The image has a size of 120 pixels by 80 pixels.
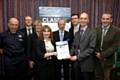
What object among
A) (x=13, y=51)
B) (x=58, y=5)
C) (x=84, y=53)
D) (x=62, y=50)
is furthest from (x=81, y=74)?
(x=58, y=5)

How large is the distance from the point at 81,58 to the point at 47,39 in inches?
27.9

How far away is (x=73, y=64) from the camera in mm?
5016

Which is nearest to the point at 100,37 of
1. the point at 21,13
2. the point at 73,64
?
the point at 73,64

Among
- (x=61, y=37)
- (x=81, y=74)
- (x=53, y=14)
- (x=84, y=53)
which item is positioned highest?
(x=53, y=14)

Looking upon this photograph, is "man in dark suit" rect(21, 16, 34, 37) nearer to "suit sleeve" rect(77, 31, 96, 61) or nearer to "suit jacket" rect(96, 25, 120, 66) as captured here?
"suit sleeve" rect(77, 31, 96, 61)

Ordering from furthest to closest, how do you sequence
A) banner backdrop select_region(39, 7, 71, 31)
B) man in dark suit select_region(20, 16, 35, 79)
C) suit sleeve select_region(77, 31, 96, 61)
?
banner backdrop select_region(39, 7, 71, 31)
man in dark suit select_region(20, 16, 35, 79)
suit sleeve select_region(77, 31, 96, 61)

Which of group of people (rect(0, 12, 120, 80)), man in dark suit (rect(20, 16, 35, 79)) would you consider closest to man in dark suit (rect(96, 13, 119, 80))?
group of people (rect(0, 12, 120, 80))

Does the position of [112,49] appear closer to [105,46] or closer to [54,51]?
[105,46]

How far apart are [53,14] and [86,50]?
2.29m

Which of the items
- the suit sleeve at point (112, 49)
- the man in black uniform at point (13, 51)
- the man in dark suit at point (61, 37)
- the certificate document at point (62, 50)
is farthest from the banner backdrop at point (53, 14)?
the suit sleeve at point (112, 49)

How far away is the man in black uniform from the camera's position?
15.7ft

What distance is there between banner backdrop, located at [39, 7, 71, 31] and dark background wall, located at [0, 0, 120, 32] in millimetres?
101

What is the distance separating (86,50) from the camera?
479cm

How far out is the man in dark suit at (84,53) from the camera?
15.7 ft
